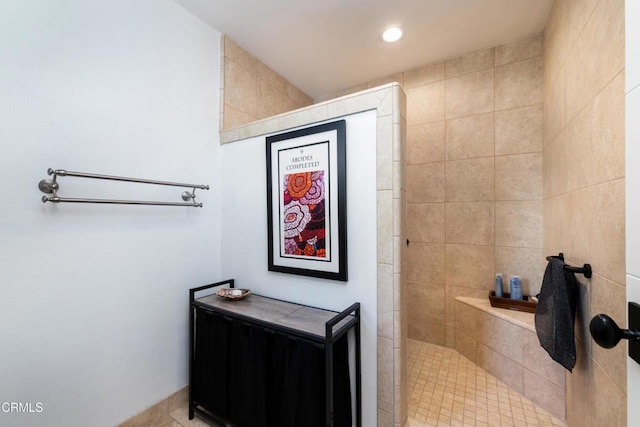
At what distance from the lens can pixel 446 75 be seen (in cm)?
221

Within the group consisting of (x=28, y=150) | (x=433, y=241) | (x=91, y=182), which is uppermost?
(x=28, y=150)

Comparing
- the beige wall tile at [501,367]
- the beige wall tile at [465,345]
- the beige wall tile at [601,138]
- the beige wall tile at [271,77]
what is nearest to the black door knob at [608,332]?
the beige wall tile at [601,138]

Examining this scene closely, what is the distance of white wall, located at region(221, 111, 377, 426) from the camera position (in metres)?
1.27

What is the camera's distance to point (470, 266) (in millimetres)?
2131

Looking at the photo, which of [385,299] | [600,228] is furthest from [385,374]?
[600,228]

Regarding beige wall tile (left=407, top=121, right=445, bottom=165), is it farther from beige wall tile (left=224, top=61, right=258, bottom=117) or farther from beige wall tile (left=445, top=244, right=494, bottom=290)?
beige wall tile (left=224, top=61, right=258, bottom=117)

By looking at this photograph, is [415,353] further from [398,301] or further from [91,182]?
[91,182]

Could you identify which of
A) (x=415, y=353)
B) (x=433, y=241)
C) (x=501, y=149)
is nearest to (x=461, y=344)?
(x=415, y=353)

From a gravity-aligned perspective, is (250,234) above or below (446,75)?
below

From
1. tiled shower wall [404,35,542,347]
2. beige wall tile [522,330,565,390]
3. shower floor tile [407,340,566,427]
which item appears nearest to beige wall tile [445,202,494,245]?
tiled shower wall [404,35,542,347]

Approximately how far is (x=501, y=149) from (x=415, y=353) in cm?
179

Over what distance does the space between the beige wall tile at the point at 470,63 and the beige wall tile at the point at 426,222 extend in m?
1.12

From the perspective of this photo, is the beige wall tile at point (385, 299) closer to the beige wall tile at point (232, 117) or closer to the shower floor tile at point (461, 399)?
the shower floor tile at point (461, 399)

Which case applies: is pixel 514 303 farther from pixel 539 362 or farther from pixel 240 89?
pixel 240 89
